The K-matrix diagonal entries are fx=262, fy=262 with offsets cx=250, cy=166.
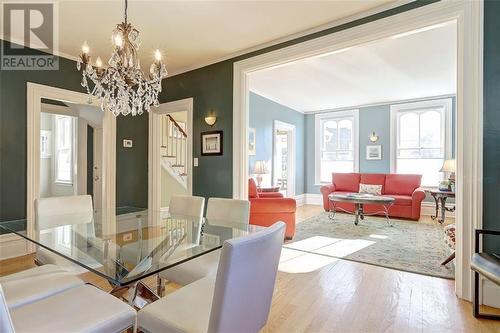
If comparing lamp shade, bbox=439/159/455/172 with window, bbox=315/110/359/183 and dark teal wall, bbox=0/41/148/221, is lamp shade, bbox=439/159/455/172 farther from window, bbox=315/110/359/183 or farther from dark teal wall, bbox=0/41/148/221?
dark teal wall, bbox=0/41/148/221

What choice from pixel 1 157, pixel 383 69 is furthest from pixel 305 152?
pixel 1 157

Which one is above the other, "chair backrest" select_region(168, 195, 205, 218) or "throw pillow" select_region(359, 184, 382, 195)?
"chair backrest" select_region(168, 195, 205, 218)

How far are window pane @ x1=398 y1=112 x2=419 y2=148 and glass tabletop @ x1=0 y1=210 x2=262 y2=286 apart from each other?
588 cm

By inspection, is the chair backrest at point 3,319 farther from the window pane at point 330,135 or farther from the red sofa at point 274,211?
the window pane at point 330,135

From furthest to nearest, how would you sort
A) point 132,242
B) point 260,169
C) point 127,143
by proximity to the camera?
point 260,169
point 127,143
point 132,242

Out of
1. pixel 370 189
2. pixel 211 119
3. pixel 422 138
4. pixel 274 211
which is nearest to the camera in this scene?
pixel 211 119

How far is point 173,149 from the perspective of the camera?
6.32m

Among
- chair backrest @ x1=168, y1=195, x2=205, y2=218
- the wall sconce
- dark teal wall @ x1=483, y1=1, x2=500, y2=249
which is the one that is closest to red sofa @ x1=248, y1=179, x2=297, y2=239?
the wall sconce

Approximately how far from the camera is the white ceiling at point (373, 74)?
3396 mm

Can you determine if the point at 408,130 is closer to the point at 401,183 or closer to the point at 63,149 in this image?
the point at 401,183

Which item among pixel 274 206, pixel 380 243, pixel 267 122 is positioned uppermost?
pixel 267 122

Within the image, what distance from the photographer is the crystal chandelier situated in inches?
75.9

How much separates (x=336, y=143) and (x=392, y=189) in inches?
80.0

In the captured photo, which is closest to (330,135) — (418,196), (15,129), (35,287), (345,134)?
(345,134)
